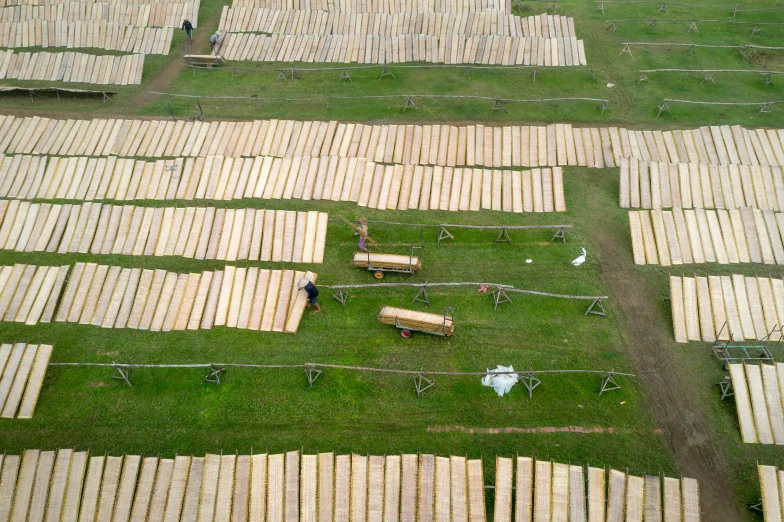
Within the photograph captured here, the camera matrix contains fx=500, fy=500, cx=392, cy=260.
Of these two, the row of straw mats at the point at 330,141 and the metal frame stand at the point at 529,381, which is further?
the row of straw mats at the point at 330,141

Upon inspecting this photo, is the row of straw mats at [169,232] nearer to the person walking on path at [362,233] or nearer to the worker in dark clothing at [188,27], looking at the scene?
the person walking on path at [362,233]

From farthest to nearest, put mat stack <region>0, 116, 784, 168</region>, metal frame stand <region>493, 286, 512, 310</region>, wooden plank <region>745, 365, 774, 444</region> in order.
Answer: mat stack <region>0, 116, 784, 168</region> < metal frame stand <region>493, 286, 512, 310</region> < wooden plank <region>745, 365, 774, 444</region>

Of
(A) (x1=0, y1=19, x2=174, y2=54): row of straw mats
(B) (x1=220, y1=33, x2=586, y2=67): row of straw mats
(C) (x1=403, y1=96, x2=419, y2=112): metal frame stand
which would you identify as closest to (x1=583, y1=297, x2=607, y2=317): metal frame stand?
(C) (x1=403, y1=96, x2=419, y2=112): metal frame stand

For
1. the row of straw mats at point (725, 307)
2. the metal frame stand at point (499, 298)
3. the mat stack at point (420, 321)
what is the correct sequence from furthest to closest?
the metal frame stand at point (499, 298) < the row of straw mats at point (725, 307) < the mat stack at point (420, 321)

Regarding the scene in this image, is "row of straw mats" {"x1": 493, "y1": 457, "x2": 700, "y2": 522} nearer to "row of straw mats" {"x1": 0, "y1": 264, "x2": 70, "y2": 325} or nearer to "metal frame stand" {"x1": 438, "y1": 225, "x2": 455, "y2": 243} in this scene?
"metal frame stand" {"x1": 438, "y1": 225, "x2": 455, "y2": 243}

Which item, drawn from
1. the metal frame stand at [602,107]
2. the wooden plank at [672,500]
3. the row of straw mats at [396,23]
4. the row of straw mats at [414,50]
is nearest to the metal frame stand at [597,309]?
the wooden plank at [672,500]

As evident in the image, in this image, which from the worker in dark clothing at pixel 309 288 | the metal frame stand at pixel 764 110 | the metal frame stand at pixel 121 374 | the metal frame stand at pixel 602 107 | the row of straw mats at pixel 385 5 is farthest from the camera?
the row of straw mats at pixel 385 5

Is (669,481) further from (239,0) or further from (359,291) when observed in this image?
(239,0)
